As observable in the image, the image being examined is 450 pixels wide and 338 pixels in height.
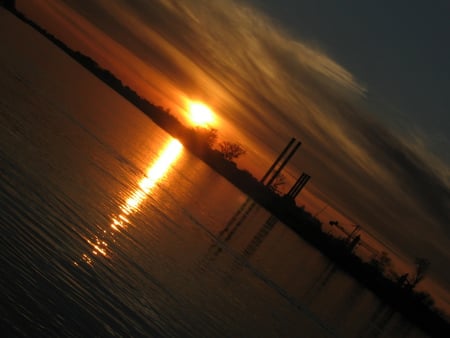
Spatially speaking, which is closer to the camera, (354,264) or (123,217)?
(123,217)

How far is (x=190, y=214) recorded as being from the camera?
43.0 m

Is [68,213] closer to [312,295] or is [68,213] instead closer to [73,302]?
[73,302]

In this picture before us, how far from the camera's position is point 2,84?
139ft

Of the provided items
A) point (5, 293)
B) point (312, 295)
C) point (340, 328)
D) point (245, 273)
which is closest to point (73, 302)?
point (5, 293)

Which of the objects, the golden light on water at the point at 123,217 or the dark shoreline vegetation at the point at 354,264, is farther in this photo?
the dark shoreline vegetation at the point at 354,264

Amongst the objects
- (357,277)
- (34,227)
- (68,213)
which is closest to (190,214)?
(68,213)

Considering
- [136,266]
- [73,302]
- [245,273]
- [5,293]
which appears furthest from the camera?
[245,273]

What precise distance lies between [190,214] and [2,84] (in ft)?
63.0

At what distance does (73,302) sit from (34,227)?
14.8ft

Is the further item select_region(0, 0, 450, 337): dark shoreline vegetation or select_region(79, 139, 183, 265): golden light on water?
select_region(0, 0, 450, 337): dark shoreline vegetation

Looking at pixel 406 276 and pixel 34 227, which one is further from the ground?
pixel 406 276

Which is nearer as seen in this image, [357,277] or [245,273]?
[245,273]

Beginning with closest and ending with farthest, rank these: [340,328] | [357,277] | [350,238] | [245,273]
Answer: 1. [245,273]
2. [340,328]
3. [357,277]
4. [350,238]

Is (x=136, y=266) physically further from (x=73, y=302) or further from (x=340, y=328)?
(x=340, y=328)
